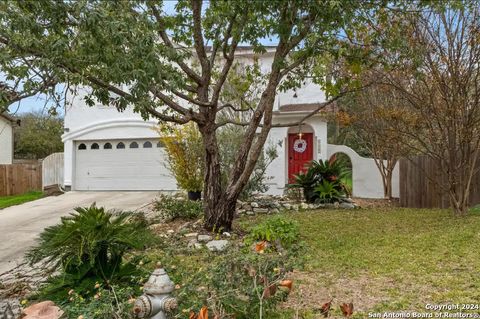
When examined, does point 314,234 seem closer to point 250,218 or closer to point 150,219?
point 250,218

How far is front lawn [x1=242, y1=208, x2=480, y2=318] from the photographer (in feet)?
13.1

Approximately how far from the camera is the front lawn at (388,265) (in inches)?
158

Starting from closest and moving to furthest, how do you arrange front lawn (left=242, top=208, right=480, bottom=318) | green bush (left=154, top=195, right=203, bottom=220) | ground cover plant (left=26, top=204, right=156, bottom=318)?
ground cover plant (left=26, top=204, right=156, bottom=318), front lawn (left=242, top=208, right=480, bottom=318), green bush (left=154, top=195, right=203, bottom=220)

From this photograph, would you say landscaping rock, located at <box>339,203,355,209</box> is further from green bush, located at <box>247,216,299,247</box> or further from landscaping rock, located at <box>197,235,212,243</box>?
landscaping rock, located at <box>197,235,212,243</box>

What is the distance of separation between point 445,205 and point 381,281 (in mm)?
8660

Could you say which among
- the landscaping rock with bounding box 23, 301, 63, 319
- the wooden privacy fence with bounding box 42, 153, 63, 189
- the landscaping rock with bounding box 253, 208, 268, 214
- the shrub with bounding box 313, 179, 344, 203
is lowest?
the landscaping rock with bounding box 253, 208, 268, 214

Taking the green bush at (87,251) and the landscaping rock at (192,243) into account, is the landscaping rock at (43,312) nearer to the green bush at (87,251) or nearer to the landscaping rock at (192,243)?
the green bush at (87,251)

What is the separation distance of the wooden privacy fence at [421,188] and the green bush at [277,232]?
6.47 meters

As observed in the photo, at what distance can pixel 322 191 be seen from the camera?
11484 mm

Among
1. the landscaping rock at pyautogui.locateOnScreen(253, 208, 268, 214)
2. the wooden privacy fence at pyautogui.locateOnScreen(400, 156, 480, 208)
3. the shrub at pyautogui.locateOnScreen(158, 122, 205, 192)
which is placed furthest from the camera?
the wooden privacy fence at pyautogui.locateOnScreen(400, 156, 480, 208)

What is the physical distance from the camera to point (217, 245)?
6426mm

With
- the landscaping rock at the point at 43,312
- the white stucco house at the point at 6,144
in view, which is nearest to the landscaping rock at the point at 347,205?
the landscaping rock at the point at 43,312

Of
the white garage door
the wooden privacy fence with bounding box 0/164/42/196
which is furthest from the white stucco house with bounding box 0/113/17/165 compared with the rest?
the white garage door

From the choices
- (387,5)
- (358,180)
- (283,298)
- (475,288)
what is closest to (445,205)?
(358,180)
